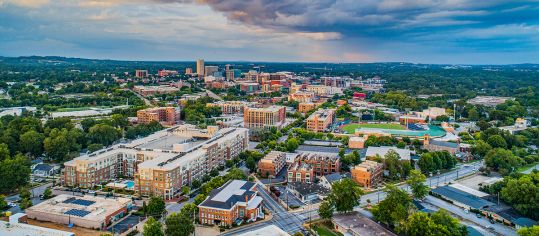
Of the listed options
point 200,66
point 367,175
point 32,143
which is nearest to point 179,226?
point 367,175

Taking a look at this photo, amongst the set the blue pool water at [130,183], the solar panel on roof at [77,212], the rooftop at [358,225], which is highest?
the solar panel on roof at [77,212]

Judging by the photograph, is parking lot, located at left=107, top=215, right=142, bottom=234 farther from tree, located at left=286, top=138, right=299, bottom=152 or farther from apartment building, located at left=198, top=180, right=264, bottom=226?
tree, located at left=286, top=138, right=299, bottom=152

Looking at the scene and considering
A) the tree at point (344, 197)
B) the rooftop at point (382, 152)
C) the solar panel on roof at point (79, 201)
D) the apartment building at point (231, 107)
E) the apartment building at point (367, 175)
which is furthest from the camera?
the apartment building at point (231, 107)

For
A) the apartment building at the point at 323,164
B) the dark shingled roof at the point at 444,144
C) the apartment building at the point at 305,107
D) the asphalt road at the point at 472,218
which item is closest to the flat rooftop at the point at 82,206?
the apartment building at the point at 323,164

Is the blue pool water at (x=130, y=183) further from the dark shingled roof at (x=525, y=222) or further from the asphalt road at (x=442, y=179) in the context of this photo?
the dark shingled roof at (x=525, y=222)

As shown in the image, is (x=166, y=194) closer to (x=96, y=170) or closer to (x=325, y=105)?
(x=96, y=170)

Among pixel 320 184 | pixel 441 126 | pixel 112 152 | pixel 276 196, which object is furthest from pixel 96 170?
pixel 441 126

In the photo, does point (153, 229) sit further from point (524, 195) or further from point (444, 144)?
point (444, 144)
